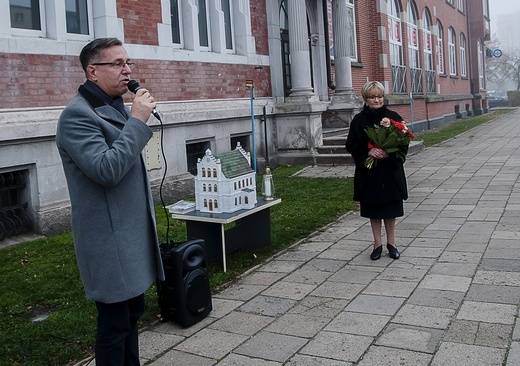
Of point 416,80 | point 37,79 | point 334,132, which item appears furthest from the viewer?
point 416,80

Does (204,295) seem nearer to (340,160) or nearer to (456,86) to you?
(340,160)

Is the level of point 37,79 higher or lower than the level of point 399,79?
lower

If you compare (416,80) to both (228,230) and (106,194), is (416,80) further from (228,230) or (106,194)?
(106,194)

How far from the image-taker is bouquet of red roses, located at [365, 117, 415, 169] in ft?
20.0

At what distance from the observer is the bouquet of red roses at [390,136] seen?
6.11m

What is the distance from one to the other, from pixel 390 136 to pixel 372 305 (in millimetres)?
1881

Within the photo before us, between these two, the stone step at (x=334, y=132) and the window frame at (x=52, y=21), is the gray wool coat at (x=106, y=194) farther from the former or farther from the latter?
the stone step at (x=334, y=132)

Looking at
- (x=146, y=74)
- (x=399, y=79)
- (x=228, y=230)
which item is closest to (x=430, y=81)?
(x=399, y=79)

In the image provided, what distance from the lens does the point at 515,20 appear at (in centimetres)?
19975

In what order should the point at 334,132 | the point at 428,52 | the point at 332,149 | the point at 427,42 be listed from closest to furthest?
1. the point at 332,149
2. the point at 334,132
3. the point at 427,42
4. the point at 428,52

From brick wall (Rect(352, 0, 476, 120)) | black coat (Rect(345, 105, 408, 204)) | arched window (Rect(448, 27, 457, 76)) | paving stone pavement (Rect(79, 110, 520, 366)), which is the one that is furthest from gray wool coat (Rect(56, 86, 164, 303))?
arched window (Rect(448, 27, 457, 76))

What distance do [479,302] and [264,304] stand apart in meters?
1.79

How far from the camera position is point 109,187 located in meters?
3.04

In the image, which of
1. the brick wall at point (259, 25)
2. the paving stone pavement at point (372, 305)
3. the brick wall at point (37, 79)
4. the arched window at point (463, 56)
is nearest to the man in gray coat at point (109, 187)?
the paving stone pavement at point (372, 305)
